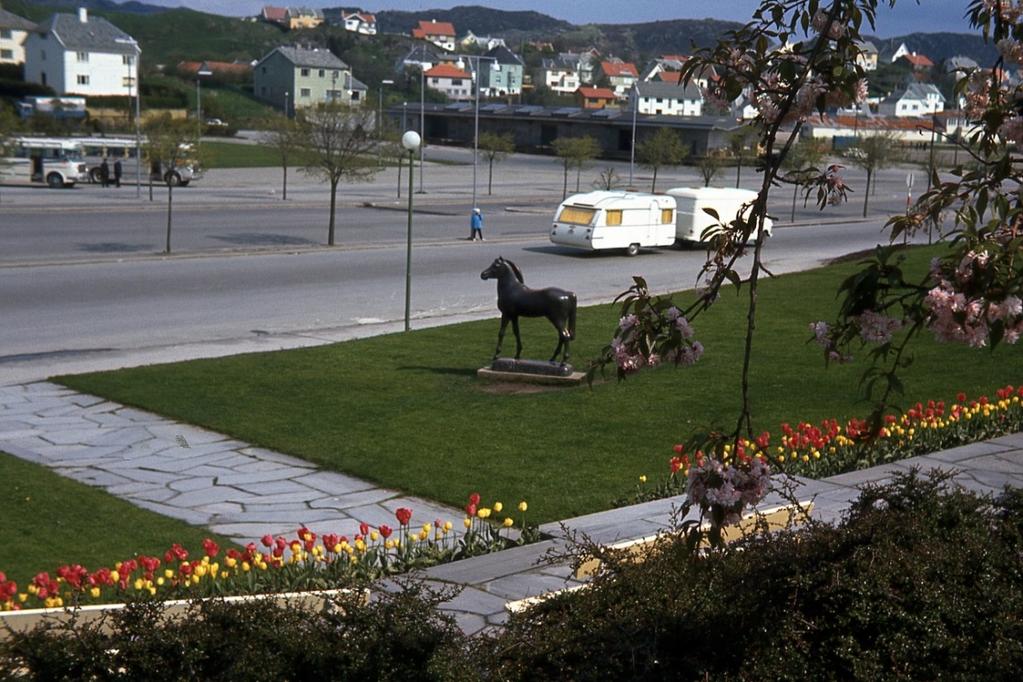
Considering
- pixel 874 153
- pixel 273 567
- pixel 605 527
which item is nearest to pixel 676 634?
pixel 273 567

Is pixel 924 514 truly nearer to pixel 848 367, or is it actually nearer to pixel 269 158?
pixel 848 367

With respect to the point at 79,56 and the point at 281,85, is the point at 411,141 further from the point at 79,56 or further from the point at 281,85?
the point at 281,85

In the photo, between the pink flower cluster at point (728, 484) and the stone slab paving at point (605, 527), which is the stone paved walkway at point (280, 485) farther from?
the pink flower cluster at point (728, 484)

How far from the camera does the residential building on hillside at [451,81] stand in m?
175

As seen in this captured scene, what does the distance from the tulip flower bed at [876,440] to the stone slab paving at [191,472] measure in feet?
7.29

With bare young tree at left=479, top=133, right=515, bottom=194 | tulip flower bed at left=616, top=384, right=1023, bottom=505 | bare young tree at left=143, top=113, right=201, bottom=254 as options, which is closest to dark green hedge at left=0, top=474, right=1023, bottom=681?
tulip flower bed at left=616, top=384, right=1023, bottom=505

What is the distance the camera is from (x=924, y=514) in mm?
6898

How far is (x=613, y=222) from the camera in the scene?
3669 cm

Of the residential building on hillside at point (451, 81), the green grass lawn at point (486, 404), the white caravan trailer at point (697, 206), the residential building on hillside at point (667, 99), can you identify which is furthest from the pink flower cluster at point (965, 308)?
the residential building on hillside at point (451, 81)

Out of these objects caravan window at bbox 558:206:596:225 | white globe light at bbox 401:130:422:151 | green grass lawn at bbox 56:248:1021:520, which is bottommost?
green grass lawn at bbox 56:248:1021:520

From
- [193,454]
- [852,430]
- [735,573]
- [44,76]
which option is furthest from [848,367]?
[44,76]

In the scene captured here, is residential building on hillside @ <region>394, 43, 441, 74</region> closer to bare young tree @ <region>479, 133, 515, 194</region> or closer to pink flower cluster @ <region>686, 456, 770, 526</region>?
bare young tree @ <region>479, 133, 515, 194</region>

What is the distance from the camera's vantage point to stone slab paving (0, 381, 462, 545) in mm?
11500

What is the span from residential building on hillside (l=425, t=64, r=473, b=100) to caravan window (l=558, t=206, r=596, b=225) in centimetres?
13772
